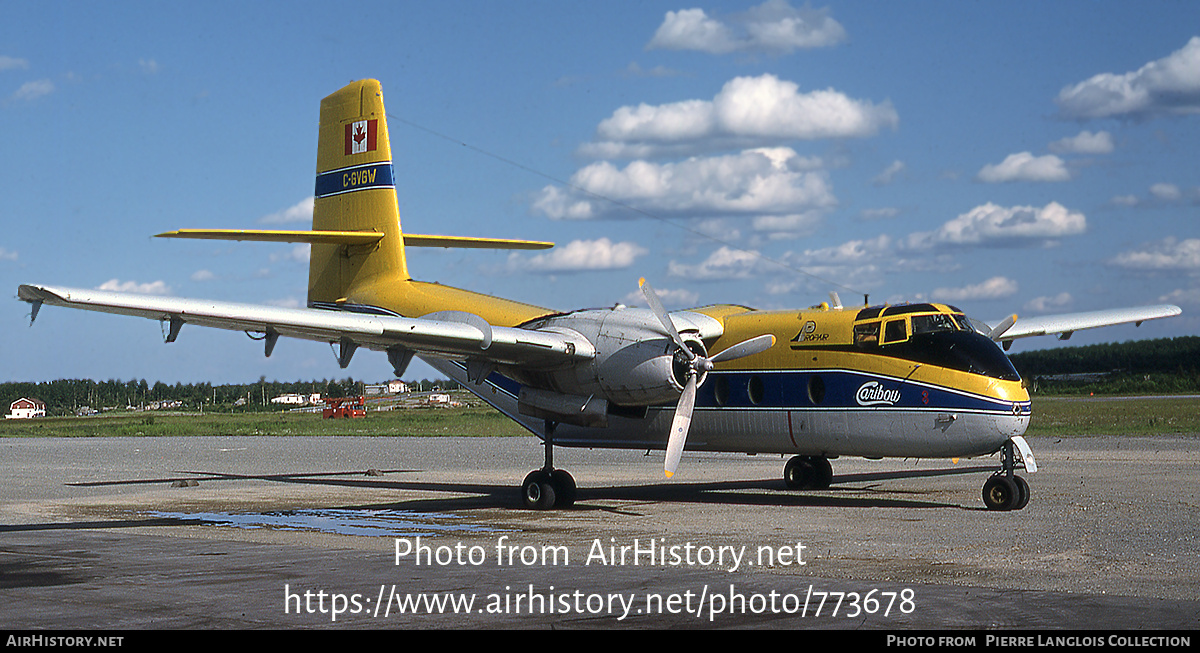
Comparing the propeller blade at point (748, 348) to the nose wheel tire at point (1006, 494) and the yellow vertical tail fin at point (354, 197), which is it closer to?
the nose wheel tire at point (1006, 494)

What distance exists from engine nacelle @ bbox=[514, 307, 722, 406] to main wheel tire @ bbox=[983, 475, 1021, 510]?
5.12 metres

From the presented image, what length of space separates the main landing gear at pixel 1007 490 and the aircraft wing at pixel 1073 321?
16.1 feet

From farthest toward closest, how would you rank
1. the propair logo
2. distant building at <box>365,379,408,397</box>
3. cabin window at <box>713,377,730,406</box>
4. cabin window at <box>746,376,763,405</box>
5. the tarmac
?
distant building at <box>365,379,408,397</box>, cabin window at <box>713,377,730,406</box>, cabin window at <box>746,376,763,405</box>, the propair logo, the tarmac

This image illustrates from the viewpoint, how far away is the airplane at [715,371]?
17328mm

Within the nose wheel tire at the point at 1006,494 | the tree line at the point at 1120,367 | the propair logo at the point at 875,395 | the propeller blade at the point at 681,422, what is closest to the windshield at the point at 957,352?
the propair logo at the point at 875,395

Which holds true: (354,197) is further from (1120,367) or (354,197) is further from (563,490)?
(1120,367)

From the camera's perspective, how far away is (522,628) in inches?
343

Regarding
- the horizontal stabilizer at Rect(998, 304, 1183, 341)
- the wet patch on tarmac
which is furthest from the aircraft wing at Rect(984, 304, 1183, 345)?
the wet patch on tarmac

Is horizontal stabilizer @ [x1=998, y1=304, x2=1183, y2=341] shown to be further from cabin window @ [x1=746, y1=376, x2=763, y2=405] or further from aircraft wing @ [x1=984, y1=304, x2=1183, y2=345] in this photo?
cabin window @ [x1=746, y1=376, x2=763, y2=405]

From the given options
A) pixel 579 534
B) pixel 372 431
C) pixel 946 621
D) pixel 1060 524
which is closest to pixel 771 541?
pixel 579 534

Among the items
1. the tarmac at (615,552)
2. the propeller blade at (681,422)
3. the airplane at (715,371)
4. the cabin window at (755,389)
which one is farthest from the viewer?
the cabin window at (755,389)

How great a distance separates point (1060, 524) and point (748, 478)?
36.1 ft

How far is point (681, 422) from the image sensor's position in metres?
18.8

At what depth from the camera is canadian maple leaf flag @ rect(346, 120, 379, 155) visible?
2612 cm
